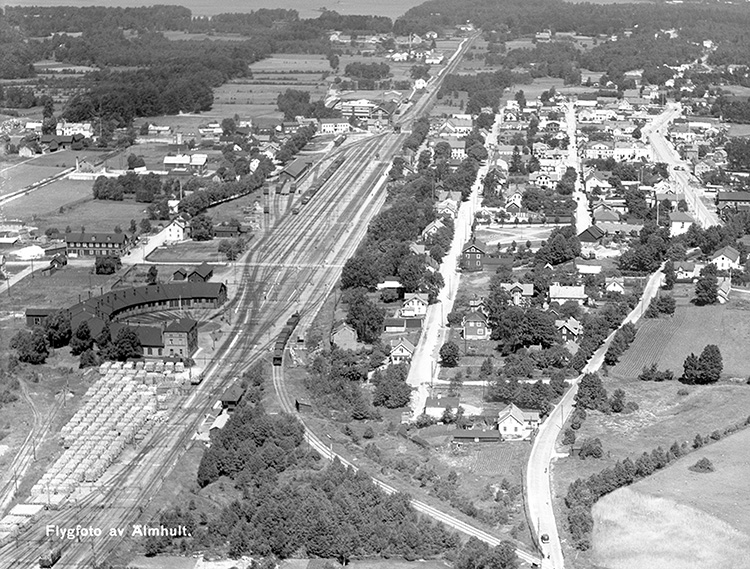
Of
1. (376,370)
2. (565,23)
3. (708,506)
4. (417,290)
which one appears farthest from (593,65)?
(708,506)

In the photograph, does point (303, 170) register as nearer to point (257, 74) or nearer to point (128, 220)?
point (128, 220)

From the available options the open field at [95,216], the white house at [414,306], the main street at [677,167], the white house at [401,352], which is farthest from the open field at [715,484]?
the open field at [95,216]

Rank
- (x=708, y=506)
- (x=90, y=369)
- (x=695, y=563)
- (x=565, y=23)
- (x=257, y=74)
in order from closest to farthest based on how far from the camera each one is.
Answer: (x=695, y=563)
(x=708, y=506)
(x=90, y=369)
(x=257, y=74)
(x=565, y=23)

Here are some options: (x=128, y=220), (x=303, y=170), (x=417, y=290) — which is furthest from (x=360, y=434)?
(x=303, y=170)

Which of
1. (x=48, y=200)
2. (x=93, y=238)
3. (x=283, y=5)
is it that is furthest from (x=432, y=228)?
(x=283, y=5)

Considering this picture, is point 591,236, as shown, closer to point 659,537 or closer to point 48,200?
point 48,200

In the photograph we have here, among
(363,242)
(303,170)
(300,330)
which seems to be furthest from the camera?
(303,170)

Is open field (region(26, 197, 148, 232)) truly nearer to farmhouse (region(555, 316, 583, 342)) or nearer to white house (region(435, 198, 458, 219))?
white house (region(435, 198, 458, 219))

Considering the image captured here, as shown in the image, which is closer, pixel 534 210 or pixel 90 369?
pixel 90 369
